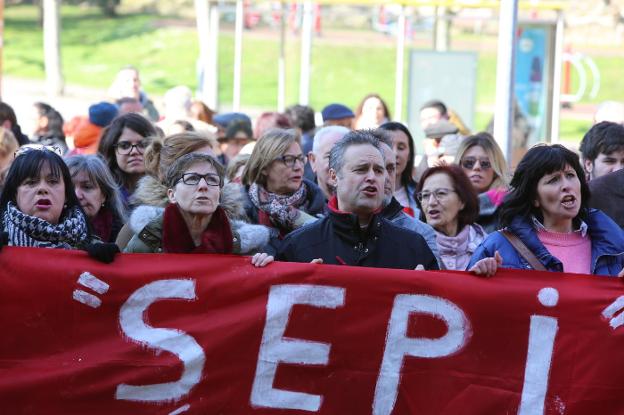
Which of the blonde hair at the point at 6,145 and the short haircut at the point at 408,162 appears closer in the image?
the blonde hair at the point at 6,145

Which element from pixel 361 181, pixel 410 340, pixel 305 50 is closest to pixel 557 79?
pixel 305 50

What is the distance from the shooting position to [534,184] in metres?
6.22

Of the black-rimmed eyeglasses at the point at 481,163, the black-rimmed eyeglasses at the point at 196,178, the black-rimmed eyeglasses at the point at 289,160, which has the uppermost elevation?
the black-rimmed eyeglasses at the point at 196,178

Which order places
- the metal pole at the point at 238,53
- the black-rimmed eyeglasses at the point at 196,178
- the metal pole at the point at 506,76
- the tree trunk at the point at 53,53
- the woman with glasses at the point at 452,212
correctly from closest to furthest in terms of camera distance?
1. the black-rimmed eyeglasses at the point at 196,178
2. the woman with glasses at the point at 452,212
3. the metal pole at the point at 506,76
4. the metal pole at the point at 238,53
5. the tree trunk at the point at 53,53

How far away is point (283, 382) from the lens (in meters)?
5.85

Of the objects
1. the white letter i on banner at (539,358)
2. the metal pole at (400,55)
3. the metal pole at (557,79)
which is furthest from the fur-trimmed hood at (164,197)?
the metal pole at (400,55)

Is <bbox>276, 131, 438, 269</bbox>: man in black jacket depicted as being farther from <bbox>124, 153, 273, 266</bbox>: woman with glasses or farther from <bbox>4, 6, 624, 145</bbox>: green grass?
<bbox>4, 6, 624, 145</bbox>: green grass

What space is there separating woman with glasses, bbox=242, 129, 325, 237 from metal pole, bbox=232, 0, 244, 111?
37.8 ft

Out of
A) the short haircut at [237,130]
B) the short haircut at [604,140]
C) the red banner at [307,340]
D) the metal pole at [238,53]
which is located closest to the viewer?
the red banner at [307,340]

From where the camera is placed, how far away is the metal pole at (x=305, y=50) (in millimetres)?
19125

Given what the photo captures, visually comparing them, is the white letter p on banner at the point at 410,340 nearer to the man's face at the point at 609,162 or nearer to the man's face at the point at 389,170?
the man's face at the point at 389,170

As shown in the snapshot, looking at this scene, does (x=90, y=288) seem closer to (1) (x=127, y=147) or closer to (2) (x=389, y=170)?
(2) (x=389, y=170)

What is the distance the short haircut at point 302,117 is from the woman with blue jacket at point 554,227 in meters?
7.29

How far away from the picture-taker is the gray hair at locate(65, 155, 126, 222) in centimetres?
718
